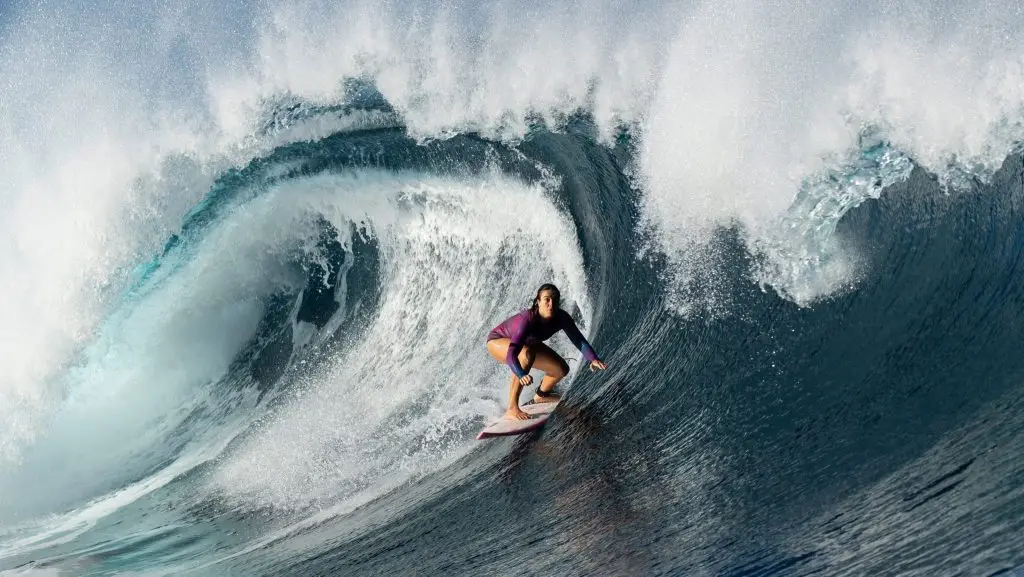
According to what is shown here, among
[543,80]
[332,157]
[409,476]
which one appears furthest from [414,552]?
[332,157]

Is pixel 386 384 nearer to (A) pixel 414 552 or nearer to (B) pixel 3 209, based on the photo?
(A) pixel 414 552

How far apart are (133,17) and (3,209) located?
3.67m

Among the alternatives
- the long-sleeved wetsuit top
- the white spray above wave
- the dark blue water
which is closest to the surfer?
the long-sleeved wetsuit top

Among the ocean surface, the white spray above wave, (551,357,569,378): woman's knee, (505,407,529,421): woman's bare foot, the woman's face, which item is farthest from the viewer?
the white spray above wave

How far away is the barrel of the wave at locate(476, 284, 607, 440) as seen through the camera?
6473 mm

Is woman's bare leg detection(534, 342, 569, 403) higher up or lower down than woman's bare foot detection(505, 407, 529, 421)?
higher up

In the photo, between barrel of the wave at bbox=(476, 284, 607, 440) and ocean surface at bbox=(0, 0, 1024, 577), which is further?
barrel of the wave at bbox=(476, 284, 607, 440)

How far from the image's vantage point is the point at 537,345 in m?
6.77

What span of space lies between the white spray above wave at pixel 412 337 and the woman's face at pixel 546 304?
1251 mm

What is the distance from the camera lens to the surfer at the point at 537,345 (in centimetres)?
643

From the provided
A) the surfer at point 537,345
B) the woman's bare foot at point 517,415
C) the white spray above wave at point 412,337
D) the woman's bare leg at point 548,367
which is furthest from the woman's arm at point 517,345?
the white spray above wave at point 412,337

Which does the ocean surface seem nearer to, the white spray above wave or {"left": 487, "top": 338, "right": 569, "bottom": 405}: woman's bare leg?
the white spray above wave

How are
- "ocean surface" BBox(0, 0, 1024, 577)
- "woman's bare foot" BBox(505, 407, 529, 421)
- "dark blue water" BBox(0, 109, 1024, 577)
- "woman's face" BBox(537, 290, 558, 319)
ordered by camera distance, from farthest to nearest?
"woman's bare foot" BBox(505, 407, 529, 421)
"woman's face" BBox(537, 290, 558, 319)
"ocean surface" BBox(0, 0, 1024, 577)
"dark blue water" BBox(0, 109, 1024, 577)

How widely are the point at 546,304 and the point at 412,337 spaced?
135 inches
